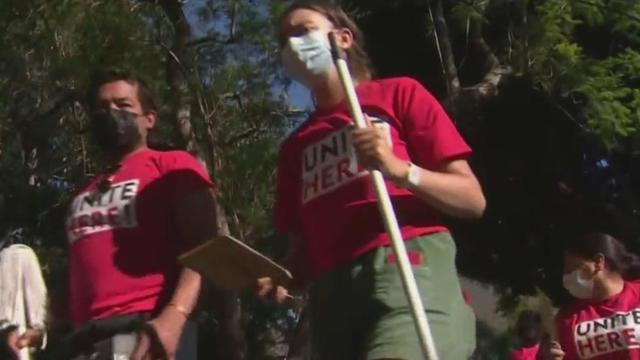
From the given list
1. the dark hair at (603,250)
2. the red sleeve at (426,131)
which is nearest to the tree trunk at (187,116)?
the dark hair at (603,250)

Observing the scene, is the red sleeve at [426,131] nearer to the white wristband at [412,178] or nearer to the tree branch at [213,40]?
the white wristband at [412,178]

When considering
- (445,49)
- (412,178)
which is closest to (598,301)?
(412,178)

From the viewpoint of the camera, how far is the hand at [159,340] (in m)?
4.01

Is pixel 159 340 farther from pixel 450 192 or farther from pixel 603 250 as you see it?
pixel 603 250

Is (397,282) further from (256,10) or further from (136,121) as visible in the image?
(256,10)

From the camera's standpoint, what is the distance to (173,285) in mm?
4262

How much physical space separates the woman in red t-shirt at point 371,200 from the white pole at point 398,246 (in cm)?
5

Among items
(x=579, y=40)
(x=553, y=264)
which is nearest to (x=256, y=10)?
(x=579, y=40)

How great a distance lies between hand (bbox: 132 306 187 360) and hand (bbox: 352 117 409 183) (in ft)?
2.92

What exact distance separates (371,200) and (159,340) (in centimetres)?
78

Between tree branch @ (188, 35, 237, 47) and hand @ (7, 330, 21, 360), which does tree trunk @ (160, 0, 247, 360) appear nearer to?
tree branch @ (188, 35, 237, 47)

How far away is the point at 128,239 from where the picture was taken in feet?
13.9

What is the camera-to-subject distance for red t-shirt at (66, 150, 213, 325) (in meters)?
4.20

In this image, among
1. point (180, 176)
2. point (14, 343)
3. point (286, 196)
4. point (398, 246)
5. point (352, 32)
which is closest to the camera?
point (398, 246)
